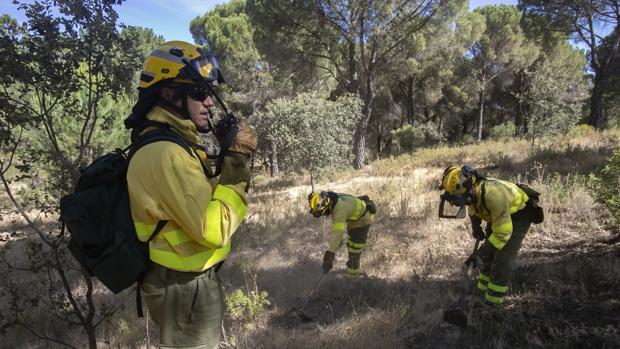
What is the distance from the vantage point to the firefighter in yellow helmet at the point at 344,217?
15.6 feet

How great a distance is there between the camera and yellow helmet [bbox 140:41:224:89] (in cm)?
176

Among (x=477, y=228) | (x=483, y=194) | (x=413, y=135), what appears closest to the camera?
(x=483, y=194)

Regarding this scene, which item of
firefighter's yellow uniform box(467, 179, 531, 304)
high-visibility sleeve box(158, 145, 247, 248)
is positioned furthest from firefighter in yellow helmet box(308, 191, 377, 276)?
high-visibility sleeve box(158, 145, 247, 248)

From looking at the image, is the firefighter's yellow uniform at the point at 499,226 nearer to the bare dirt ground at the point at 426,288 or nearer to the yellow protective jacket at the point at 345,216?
the bare dirt ground at the point at 426,288

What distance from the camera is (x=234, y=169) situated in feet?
5.64

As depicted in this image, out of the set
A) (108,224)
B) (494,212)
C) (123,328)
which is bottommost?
(123,328)

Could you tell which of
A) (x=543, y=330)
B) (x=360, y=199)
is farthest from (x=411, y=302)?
(x=360, y=199)

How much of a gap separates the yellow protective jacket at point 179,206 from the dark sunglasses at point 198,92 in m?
0.35

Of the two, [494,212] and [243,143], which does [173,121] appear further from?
[494,212]

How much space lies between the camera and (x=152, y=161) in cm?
151

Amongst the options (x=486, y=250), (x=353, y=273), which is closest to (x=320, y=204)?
(x=353, y=273)

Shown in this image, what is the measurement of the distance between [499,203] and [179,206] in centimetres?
320

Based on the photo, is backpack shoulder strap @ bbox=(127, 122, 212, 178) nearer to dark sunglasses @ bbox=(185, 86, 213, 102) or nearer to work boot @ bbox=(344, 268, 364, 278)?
dark sunglasses @ bbox=(185, 86, 213, 102)

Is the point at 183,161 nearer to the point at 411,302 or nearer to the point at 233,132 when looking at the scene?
the point at 233,132
